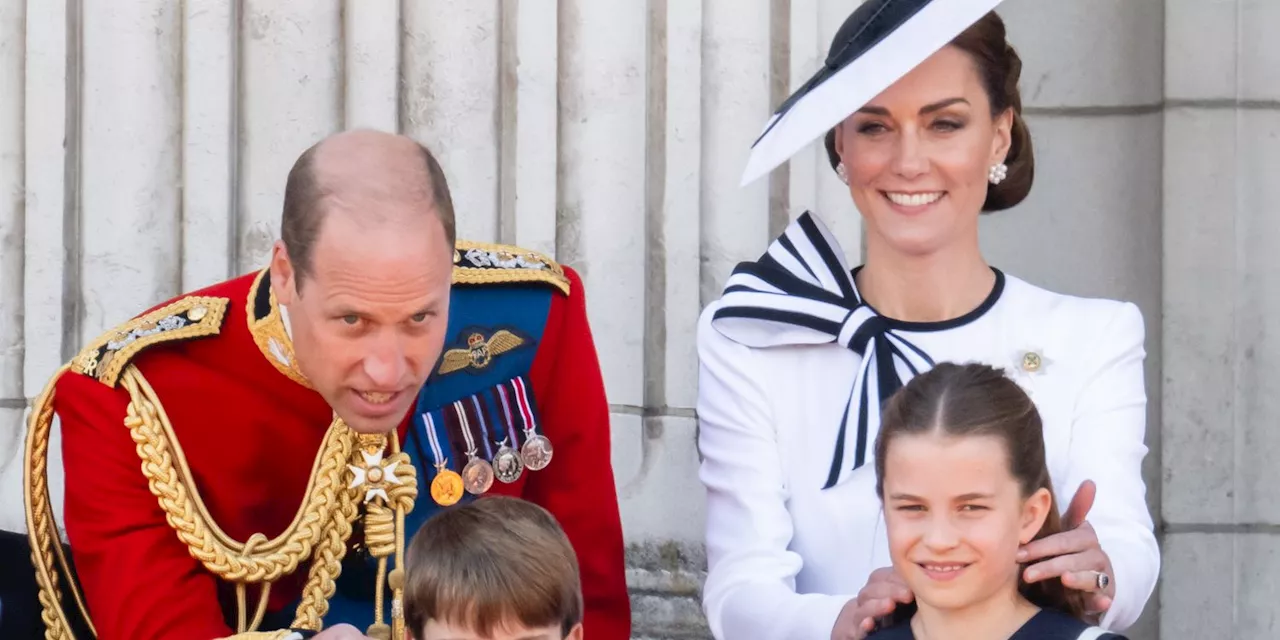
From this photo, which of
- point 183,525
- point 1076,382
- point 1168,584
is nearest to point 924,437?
point 1076,382

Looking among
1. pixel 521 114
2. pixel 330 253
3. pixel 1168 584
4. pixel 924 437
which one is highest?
pixel 521 114

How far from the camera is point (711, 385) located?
3.23 m

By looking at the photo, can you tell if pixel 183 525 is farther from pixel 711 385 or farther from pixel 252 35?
pixel 252 35

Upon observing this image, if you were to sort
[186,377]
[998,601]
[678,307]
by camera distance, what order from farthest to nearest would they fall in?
[678,307] → [186,377] → [998,601]

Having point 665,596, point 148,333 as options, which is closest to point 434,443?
point 148,333

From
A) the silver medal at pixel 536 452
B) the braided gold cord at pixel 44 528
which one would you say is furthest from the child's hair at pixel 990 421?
the braided gold cord at pixel 44 528

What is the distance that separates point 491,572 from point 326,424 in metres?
0.48

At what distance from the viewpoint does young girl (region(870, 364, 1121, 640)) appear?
2670 millimetres

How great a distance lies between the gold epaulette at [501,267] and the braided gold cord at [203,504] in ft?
1.07

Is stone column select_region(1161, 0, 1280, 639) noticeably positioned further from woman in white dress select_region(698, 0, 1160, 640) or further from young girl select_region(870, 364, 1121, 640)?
young girl select_region(870, 364, 1121, 640)

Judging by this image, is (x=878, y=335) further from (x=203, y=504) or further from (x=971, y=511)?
(x=203, y=504)

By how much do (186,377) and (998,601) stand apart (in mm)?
1198

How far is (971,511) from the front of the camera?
269cm

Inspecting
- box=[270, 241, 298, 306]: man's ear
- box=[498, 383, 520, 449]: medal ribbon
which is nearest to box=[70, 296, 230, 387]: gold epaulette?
box=[270, 241, 298, 306]: man's ear
